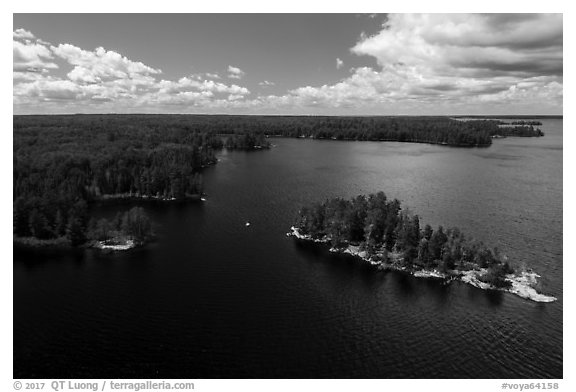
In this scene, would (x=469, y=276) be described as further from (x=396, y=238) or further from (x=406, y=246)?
(x=396, y=238)

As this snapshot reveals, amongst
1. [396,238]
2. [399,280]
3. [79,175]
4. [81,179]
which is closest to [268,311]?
[399,280]

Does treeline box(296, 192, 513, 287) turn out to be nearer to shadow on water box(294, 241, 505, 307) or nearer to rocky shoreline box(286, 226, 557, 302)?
rocky shoreline box(286, 226, 557, 302)

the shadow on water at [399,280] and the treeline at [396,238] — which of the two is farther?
the treeline at [396,238]

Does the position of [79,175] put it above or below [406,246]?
above

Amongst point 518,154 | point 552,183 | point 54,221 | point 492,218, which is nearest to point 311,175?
point 492,218

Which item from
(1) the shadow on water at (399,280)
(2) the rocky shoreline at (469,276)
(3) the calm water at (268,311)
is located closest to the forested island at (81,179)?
(3) the calm water at (268,311)

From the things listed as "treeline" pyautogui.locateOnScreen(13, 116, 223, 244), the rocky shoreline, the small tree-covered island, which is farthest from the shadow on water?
"treeline" pyautogui.locateOnScreen(13, 116, 223, 244)

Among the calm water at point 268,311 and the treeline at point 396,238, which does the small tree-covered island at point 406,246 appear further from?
the calm water at point 268,311
